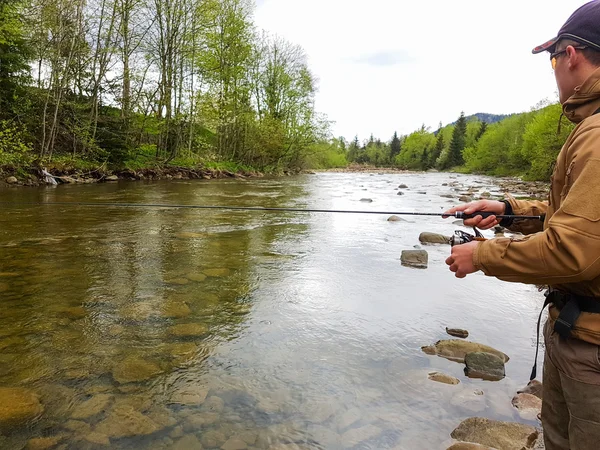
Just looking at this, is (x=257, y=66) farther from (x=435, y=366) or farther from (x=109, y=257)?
(x=435, y=366)

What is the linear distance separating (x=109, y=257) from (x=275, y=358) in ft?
13.2

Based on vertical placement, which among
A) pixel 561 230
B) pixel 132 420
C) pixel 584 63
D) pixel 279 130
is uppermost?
pixel 279 130

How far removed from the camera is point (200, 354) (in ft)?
11.4

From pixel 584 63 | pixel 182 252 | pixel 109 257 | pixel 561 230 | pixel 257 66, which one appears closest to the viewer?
pixel 561 230

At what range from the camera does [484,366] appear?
3.35m

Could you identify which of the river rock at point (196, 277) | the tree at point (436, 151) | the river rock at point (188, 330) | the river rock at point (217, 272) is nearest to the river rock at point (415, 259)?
the river rock at point (217, 272)

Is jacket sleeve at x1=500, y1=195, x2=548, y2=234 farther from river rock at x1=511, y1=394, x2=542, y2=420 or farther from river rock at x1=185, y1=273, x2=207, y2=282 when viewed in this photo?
river rock at x1=185, y1=273, x2=207, y2=282

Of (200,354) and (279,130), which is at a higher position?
(279,130)

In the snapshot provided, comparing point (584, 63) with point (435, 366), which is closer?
point (584, 63)

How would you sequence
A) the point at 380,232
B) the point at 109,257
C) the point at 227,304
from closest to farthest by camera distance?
1. the point at 227,304
2. the point at 109,257
3. the point at 380,232

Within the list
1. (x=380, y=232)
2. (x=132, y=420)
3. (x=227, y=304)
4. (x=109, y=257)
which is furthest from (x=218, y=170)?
(x=132, y=420)

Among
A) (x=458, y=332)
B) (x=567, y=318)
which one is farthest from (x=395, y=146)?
(x=567, y=318)

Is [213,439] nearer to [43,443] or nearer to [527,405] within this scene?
[43,443]

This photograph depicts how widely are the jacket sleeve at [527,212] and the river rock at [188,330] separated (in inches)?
111
